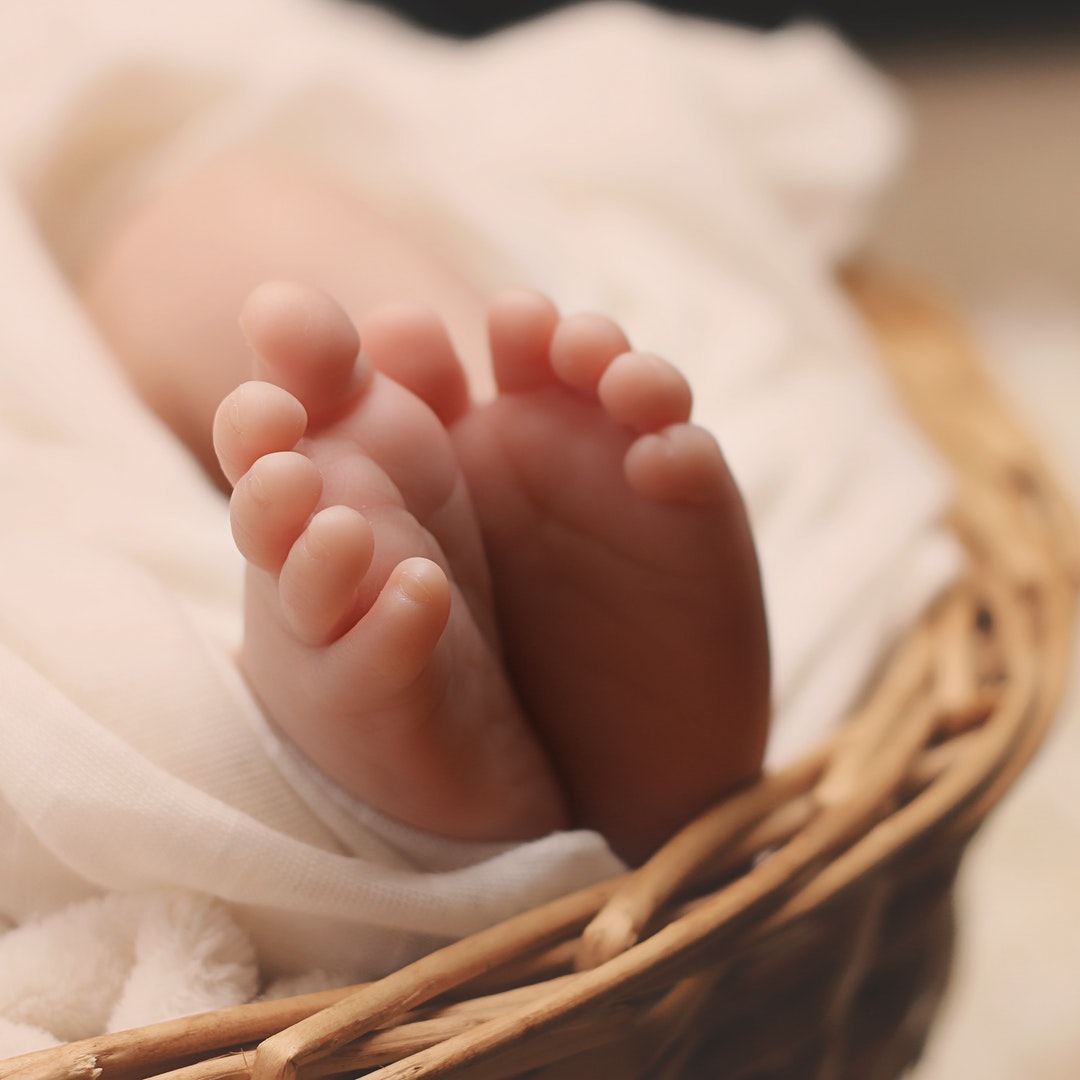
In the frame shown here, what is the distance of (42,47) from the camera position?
2.43 feet

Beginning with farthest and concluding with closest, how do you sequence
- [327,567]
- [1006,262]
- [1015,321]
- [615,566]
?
[1006,262]
[1015,321]
[615,566]
[327,567]

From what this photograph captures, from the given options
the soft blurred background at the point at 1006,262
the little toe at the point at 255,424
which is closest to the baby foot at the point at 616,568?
the little toe at the point at 255,424

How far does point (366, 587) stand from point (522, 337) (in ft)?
0.41

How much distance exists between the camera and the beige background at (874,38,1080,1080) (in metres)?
0.76

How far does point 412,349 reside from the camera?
44cm

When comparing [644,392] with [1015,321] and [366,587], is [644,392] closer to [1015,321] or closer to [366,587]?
[366,587]

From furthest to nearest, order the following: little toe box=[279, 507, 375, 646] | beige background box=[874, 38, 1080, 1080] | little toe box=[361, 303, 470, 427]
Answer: beige background box=[874, 38, 1080, 1080], little toe box=[361, 303, 470, 427], little toe box=[279, 507, 375, 646]

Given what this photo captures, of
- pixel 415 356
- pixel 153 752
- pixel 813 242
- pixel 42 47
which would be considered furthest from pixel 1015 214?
pixel 153 752

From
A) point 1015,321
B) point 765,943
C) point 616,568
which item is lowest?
point 1015,321

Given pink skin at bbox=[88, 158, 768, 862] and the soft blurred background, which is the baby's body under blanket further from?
the soft blurred background

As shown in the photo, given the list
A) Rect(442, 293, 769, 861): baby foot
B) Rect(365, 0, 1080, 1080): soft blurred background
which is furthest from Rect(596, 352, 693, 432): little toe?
Rect(365, 0, 1080, 1080): soft blurred background

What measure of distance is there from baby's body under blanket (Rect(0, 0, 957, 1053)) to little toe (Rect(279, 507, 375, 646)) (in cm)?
9

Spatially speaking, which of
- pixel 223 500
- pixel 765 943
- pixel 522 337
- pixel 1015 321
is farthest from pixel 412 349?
pixel 1015 321

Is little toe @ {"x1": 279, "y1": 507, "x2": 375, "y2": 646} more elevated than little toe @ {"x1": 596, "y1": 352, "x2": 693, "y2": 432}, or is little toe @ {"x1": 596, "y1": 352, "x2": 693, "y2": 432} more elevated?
little toe @ {"x1": 596, "y1": 352, "x2": 693, "y2": 432}
